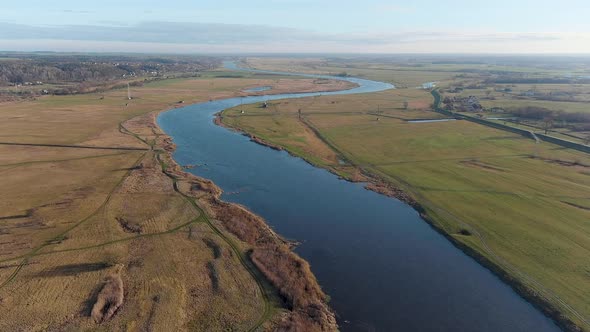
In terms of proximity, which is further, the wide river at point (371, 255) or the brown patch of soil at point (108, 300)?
the wide river at point (371, 255)

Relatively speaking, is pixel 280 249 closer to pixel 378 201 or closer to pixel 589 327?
pixel 378 201

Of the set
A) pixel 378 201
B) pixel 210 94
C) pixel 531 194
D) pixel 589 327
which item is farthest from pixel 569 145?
pixel 210 94

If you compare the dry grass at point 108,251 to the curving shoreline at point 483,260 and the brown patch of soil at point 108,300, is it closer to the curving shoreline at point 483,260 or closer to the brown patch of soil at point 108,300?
the brown patch of soil at point 108,300

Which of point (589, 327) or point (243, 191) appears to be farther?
point (243, 191)

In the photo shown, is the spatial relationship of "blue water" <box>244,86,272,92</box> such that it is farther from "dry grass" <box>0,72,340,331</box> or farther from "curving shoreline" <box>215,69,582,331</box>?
"curving shoreline" <box>215,69,582,331</box>

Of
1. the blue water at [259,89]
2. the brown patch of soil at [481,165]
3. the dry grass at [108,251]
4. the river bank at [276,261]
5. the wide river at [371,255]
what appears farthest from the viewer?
the blue water at [259,89]

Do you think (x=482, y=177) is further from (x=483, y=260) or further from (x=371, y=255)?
(x=371, y=255)

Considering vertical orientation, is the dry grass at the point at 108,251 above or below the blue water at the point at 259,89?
below

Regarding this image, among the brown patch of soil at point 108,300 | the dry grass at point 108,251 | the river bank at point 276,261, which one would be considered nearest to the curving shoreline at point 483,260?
the river bank at point 276,261

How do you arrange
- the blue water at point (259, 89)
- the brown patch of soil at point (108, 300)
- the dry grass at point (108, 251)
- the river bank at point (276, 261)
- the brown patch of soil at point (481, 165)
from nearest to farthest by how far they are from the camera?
1. the brown patch of soil at point (108, 300)
2. the dry grass at point (108, 251)
3. the river bank at point (276, 261)
4. the brown patch of soil at point (481, 165)
5. the blue water at point (259, 89)
